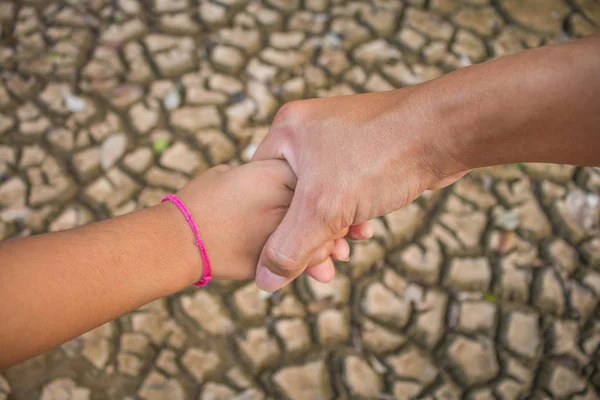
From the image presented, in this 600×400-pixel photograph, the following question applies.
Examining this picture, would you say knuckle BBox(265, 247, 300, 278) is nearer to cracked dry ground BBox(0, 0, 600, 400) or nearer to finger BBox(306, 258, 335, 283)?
finger BBox(306, 258, 335, 283)

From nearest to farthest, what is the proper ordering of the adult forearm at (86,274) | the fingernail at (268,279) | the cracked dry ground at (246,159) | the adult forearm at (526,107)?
the adult forearm at (526,107), the adult forearm at (86,274), the fingernail at (268,279), the cracked dry ground at (246,159)

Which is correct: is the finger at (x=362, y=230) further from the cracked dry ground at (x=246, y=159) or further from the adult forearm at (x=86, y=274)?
the adult forearm at (x=86, y=274)

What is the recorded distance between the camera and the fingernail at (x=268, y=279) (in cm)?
154

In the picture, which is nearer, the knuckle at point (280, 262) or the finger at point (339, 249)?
the knuckle at point (280, 262)

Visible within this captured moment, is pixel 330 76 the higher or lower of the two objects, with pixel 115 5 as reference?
lower

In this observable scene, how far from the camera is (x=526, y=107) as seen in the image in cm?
123

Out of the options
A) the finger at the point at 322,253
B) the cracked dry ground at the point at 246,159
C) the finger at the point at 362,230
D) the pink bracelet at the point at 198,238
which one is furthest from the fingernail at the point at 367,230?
the pink bracelet at the point at 198,238

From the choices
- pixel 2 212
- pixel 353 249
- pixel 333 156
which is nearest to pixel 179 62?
pixel 2 212

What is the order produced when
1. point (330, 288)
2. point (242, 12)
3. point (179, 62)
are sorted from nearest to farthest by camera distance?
point (330, 288)
point (179, 62)
point (242, 12)

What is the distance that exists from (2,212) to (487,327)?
1740mm

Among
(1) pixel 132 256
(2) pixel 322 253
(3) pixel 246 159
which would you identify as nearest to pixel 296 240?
(2) pixel 322 253

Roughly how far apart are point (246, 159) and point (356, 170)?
89cm

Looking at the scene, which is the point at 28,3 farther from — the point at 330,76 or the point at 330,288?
the point at 330,288

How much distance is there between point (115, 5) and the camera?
262 cm
